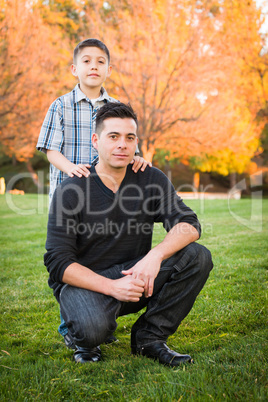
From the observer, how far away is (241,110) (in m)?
15.8

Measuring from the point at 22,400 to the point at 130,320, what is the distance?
1537 mm

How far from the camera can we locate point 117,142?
254 centimetres

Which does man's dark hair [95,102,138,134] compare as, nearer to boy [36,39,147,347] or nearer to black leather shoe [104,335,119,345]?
boy [36,39,147,347]

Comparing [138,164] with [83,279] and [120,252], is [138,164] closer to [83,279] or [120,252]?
[120,252]

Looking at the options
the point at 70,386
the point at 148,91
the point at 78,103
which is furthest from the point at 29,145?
the point at 70,386

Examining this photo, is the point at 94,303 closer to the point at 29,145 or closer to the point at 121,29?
the point at 121,29

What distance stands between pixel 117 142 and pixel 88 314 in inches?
43.1

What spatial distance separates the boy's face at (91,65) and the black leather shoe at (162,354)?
6.47 ft

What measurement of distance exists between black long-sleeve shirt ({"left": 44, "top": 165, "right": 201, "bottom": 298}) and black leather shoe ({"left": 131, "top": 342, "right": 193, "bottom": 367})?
0.58 meters

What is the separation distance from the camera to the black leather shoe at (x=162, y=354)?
224 cm

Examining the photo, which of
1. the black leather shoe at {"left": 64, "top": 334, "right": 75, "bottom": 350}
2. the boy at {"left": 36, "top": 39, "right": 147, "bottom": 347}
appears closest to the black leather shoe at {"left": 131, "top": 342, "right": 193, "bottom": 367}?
the black leather shoe at {"left": 64, "top": 334, "right": 75, "bottom": 350}

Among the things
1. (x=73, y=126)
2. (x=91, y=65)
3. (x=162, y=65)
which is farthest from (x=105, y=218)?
(x=162, y=65)

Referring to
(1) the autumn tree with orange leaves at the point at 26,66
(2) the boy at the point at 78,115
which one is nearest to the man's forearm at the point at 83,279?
(2) the boy at the point at 78,115

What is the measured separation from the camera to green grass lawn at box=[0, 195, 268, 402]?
1.89 meters
